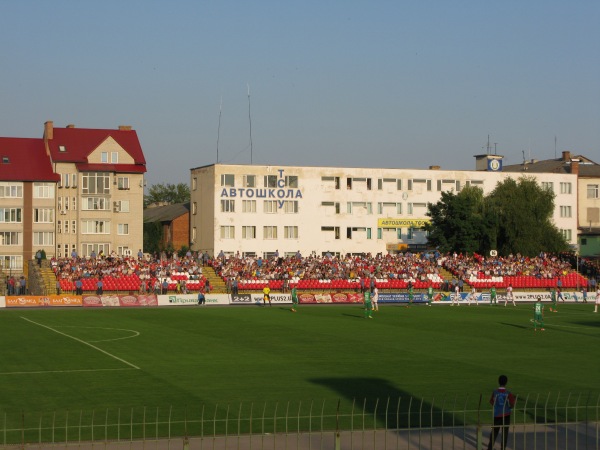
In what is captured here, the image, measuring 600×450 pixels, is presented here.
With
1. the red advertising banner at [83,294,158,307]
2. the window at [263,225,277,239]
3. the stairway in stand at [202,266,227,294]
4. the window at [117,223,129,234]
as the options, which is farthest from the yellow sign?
the red advertising banner at [83,294,158,307]

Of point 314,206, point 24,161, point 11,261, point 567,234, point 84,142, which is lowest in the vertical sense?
point 11,261

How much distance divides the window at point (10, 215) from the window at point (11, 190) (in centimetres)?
158

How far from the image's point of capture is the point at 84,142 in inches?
4306

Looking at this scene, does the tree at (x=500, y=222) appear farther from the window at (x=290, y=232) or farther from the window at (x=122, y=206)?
the window at (x=122, y=206)

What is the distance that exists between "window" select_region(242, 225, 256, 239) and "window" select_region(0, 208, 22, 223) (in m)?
26.2

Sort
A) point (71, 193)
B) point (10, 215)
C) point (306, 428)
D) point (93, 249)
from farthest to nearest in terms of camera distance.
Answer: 1. point (71, 193)
2. point (93, 249)
3. point (10, 215)
4. point (306, 428)

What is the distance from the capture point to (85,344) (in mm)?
47469

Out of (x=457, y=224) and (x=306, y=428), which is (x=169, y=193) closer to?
(x=457, y=224)

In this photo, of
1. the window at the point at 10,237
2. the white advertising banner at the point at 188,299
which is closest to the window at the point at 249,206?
the window at the point at 10,237

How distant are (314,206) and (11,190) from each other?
3612cm

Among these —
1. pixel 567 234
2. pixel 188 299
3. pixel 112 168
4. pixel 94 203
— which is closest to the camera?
pixel 188 299

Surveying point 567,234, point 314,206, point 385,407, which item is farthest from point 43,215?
point 385,407

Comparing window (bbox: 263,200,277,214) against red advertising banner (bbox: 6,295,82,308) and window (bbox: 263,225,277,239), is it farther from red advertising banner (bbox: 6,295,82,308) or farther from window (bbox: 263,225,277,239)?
red advertising banner (bbox: 6,295,82,308)

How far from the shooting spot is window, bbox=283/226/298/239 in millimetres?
115438
